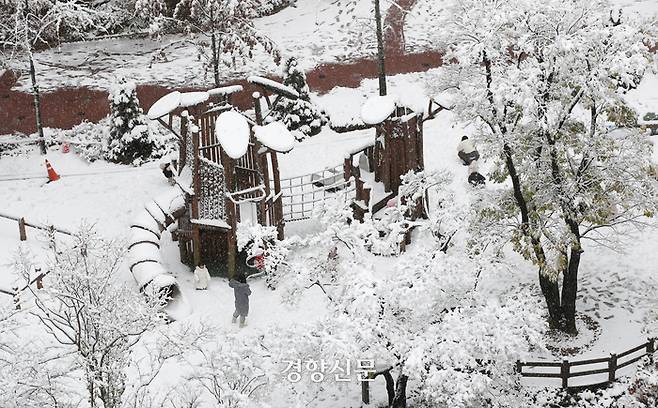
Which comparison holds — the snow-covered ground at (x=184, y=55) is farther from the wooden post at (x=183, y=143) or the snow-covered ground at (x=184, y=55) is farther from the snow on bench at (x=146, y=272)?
the snow on bench at (x=146, y=272)

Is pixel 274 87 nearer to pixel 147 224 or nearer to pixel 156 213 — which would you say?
pixel 156 213

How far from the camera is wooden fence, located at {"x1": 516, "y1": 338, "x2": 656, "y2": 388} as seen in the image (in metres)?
16.9

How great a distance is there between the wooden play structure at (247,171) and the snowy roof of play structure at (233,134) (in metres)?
0.02

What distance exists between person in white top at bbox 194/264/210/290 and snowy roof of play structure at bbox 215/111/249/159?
316cm

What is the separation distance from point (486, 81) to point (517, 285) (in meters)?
6.55

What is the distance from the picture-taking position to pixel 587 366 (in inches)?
693

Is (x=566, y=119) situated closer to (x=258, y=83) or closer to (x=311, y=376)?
(x=311, y=376)

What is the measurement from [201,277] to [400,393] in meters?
6.32

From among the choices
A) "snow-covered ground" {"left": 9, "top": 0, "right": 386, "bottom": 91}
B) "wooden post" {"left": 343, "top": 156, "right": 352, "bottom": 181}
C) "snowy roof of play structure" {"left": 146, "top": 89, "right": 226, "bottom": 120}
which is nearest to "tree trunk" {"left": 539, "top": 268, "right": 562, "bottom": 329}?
"wooden post" {"left": 343, "top": 156, "right": 352, "bottom": 181}

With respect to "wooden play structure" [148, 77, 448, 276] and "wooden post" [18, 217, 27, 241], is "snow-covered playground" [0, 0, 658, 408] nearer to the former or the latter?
"wooden play structure" [148, 77, 448, 276]

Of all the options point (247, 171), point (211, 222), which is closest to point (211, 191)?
point (211, 222)

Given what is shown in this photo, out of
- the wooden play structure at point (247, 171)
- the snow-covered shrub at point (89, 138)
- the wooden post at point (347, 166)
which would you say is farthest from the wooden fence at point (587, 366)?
the snow-covered shrub at point (89, 138)

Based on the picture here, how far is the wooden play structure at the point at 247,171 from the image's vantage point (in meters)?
19.4

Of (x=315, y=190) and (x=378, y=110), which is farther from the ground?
(x=378, y=110)
